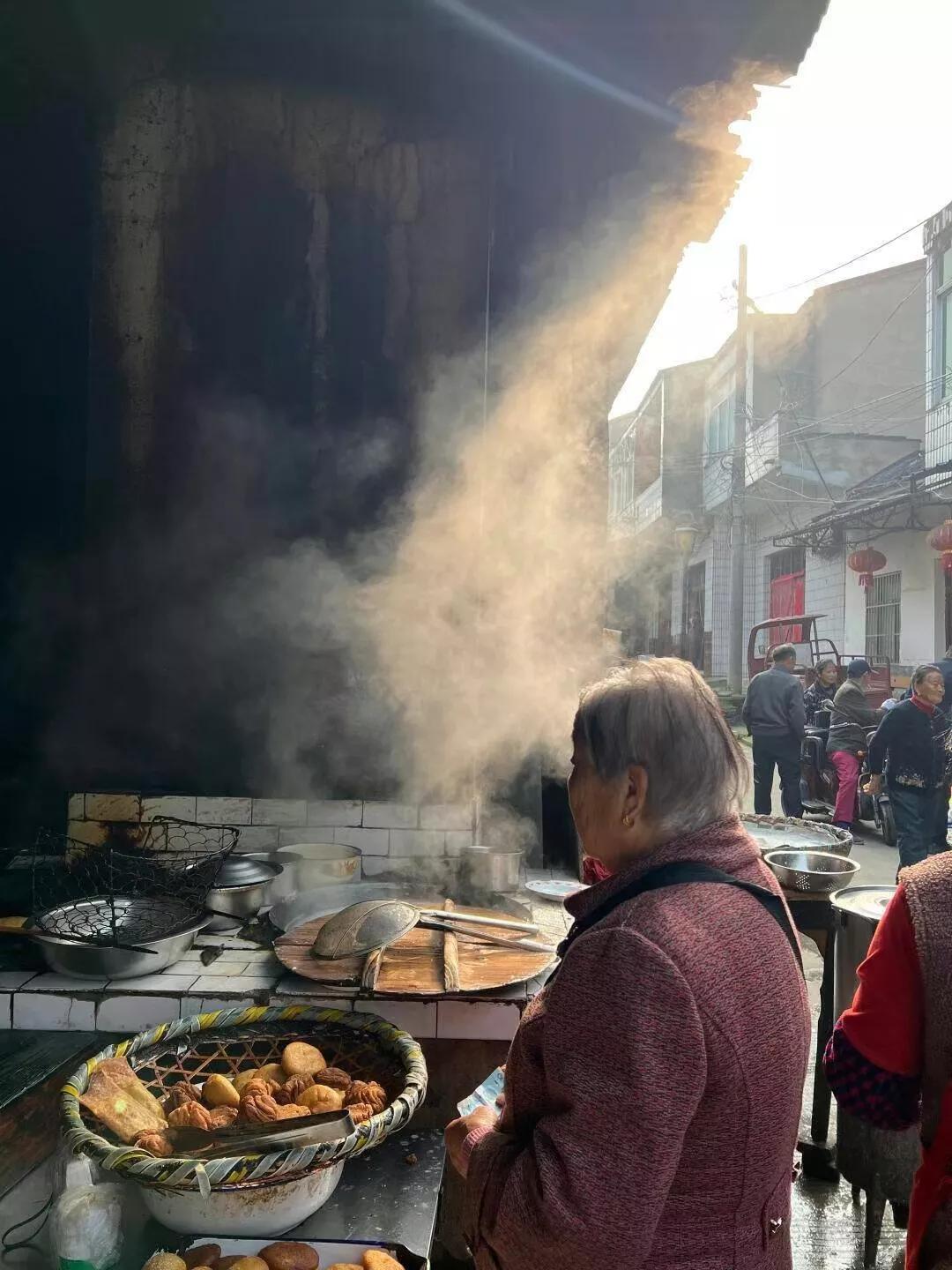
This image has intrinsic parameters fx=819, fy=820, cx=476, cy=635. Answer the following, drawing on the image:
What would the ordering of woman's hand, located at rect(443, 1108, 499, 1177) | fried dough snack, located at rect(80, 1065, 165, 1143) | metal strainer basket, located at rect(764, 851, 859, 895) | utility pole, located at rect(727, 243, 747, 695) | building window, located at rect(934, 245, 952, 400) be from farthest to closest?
utility pole, located at rect(727, 243, 747, 695), building window, located at rect(934, 245, 952, 400), metal strainer basket, located at rect(764, 851, 859, 895), fried dough snack, located at rect(80, 1065, 165, 1143), woman's hand, located at rect(443, 1108, 499, 1177)

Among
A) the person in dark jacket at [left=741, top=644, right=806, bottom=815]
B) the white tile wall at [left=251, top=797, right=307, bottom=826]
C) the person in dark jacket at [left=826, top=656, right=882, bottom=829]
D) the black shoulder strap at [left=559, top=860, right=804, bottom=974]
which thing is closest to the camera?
the black shoulder strap at [left=559, top=860, right=804, bottom=974]

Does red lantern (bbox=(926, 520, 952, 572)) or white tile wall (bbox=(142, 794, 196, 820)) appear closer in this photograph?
white tile wall (bbox=(142, 794, 196, 820))

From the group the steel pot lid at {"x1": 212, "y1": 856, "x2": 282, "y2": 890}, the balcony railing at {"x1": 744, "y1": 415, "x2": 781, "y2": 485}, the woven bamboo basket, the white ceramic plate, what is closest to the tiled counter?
the woven bamboo basket

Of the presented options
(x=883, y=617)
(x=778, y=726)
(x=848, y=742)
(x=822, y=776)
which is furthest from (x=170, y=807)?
(x=883, y=617)

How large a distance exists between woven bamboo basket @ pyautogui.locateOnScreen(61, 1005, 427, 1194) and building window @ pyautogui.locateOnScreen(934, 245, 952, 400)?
18.3 metres

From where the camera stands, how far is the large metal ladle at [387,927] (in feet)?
10.3

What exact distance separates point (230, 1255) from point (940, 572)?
1846 cm

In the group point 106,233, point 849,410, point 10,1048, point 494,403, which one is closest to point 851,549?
point 849,410

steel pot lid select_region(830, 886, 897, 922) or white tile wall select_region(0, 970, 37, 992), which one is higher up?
steel pot lid select_region(830, 886, 897, 922)

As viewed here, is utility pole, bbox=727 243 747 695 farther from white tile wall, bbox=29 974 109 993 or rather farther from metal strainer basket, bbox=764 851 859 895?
white tile wall, bbox=29 974 109 993

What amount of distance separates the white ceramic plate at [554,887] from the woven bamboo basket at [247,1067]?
5.53 ft

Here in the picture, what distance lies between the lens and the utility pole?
861 inches

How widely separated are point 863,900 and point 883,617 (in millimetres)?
17326

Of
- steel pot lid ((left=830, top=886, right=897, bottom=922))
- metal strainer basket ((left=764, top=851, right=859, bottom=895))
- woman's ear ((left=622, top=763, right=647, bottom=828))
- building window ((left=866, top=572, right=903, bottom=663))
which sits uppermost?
building window ((left=866, top=572, right=903, bottom=663))
